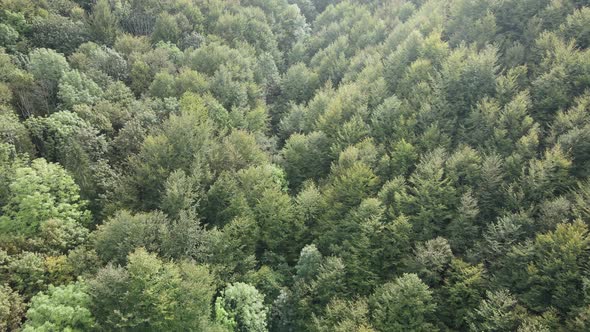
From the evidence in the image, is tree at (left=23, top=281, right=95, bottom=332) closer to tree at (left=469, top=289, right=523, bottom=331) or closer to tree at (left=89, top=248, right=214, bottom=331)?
tree at (left=89, top=248, right=214, bottom=331)

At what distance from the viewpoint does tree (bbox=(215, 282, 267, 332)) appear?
35.6m

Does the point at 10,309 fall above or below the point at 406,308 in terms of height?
above

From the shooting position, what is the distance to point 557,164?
39.0 metres

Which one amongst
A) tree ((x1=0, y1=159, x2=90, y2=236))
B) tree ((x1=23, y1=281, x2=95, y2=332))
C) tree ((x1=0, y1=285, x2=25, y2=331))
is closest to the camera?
tree ((x1=0, y1=285, x2=25, y2=331))

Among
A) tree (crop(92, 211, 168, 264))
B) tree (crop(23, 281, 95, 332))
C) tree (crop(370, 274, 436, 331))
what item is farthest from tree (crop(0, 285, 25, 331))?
tree (crop(370, 274, 436, 331))

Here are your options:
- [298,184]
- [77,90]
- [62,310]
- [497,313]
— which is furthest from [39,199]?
[497,313]

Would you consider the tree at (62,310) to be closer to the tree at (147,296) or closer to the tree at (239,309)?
the tree at (147,296)

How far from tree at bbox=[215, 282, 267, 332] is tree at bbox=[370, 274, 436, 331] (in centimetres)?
1120

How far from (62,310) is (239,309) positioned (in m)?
14.4

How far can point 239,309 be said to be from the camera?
36.1 metres

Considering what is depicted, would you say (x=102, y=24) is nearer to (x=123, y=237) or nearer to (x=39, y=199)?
(x=39, y=199)

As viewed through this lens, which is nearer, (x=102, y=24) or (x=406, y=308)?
(x=406, y=308)

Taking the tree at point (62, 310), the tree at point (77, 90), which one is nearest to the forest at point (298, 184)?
the tree at point (62, 310)

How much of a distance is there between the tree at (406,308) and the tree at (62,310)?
24376 millimetres
